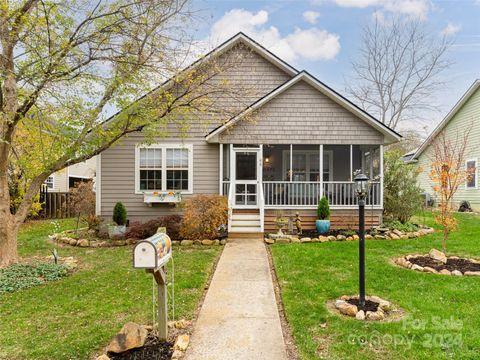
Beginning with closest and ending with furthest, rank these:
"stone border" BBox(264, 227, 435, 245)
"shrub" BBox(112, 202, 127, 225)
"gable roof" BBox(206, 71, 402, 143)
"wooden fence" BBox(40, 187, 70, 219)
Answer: "stone border" BBox(264, 227, 435, 245), "shrub" BBox(112, 202, 127, 225), "gable roof" BBox(206, 71, 402, 143), "wooden fence" BBox(40, 187, 70, 219)

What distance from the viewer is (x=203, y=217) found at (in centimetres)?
944

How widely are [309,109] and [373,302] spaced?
7.86 meters

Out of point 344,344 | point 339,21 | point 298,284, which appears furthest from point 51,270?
point 339,21

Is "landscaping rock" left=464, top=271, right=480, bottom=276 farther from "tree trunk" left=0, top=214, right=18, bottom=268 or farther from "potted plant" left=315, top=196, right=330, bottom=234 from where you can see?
"tree trunk" left=0, top=214, right=18, bottom=268

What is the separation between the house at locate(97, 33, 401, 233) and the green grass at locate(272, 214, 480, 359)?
11.5 feet

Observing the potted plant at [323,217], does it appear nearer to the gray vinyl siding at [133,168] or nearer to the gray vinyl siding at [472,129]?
the gray vinyl siding at [133,168]

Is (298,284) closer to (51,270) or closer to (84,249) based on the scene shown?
(51,270)

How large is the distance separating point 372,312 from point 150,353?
112 inches

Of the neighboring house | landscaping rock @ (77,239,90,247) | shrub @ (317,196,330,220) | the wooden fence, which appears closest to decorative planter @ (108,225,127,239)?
landscaping rock @ (77,239,90,247)

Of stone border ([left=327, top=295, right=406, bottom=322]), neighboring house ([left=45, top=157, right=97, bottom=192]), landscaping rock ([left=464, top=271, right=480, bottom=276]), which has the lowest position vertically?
stone border ([left=327, top=295, right=406, bottom=322])

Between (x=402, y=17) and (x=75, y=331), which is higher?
(x=402, y=17)

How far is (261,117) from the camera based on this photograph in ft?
36.6

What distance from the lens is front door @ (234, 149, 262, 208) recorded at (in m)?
11.5

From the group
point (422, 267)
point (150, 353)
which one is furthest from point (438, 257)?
point (150, 353)
